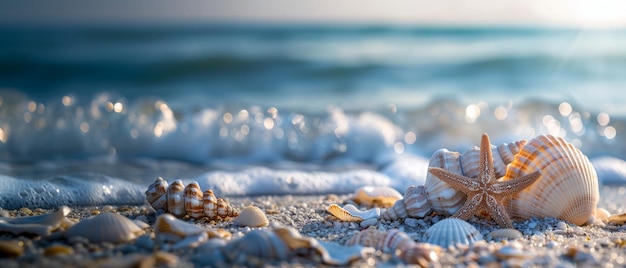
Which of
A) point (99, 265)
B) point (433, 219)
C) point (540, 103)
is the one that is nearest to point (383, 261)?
point (433, 219)

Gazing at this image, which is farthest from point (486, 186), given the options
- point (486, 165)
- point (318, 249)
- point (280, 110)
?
point (280, 110)

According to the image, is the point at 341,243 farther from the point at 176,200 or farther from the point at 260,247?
the point at 176,200

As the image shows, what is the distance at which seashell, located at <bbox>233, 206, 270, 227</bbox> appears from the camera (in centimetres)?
383

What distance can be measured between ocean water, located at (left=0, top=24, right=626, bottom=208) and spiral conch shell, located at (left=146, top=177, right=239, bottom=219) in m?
0.89

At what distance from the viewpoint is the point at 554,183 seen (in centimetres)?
378

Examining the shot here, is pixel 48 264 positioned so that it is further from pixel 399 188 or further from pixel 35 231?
pixel 399 188

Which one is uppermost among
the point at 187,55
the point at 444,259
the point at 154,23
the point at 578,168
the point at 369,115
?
the point at 154,23

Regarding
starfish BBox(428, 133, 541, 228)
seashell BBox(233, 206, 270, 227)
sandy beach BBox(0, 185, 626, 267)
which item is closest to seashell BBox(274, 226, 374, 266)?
sandy beach BBox(0, 185, 626, 267)

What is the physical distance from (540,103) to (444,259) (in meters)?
6.30

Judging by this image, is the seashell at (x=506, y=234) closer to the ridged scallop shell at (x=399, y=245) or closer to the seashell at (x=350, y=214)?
the ridged scallop shell at (x=399, y=245)

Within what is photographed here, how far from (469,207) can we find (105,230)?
2041 millimetres

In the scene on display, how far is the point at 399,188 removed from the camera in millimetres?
5492

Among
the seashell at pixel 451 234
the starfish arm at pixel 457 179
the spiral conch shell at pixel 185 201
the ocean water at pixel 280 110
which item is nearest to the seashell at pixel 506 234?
the seashell at pixel 451 234

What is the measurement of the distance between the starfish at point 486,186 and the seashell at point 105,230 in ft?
5.67
